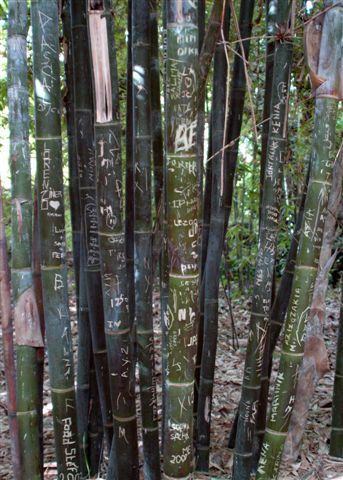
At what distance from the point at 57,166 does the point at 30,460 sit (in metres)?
0.94

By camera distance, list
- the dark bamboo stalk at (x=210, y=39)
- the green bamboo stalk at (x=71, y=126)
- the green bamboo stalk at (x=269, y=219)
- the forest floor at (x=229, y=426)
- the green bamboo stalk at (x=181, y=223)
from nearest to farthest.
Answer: the green bamboo stalk at (x=181, y=223) < the dark bamboo stalk at (x=210, y=39) < the green bamboo stalk at (x=269, y=219) < the green bamboo stalk at (x=71, y=126) < the forest floor at (x=229, y=426)

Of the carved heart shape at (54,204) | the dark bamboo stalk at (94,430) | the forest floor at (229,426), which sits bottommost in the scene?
the forest floor at (229,426)

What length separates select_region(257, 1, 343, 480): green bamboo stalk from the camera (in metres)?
1.59

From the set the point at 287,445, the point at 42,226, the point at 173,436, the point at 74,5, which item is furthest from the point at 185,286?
the point at 287,445

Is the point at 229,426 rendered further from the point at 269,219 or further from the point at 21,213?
the point at 21,213

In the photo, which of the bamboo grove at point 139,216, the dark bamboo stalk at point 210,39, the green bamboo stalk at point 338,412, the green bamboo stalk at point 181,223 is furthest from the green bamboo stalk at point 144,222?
the green bamboo stalk at point 338,412

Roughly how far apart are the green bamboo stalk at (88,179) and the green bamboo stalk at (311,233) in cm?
66

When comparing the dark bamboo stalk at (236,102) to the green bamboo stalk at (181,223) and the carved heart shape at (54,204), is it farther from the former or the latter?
the green bamboo stalk at (181,223)

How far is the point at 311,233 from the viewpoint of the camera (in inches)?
64.7

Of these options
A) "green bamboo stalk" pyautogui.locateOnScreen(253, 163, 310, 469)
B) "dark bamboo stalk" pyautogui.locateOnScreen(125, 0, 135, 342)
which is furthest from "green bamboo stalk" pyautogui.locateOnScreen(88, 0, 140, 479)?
"green bamboo stalk" pyautogui.locateOnScreen(253, 163, 310, 469)

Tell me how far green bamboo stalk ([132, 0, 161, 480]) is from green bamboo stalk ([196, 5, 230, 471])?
1.24 ft

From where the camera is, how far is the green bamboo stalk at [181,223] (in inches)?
49.2

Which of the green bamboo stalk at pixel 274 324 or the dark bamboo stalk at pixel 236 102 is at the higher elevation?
the dark bamboo stalk at pixel 236 102

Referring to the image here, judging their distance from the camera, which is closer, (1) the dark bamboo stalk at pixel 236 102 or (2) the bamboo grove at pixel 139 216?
(2) the bamboo grove at pixel 139 216
